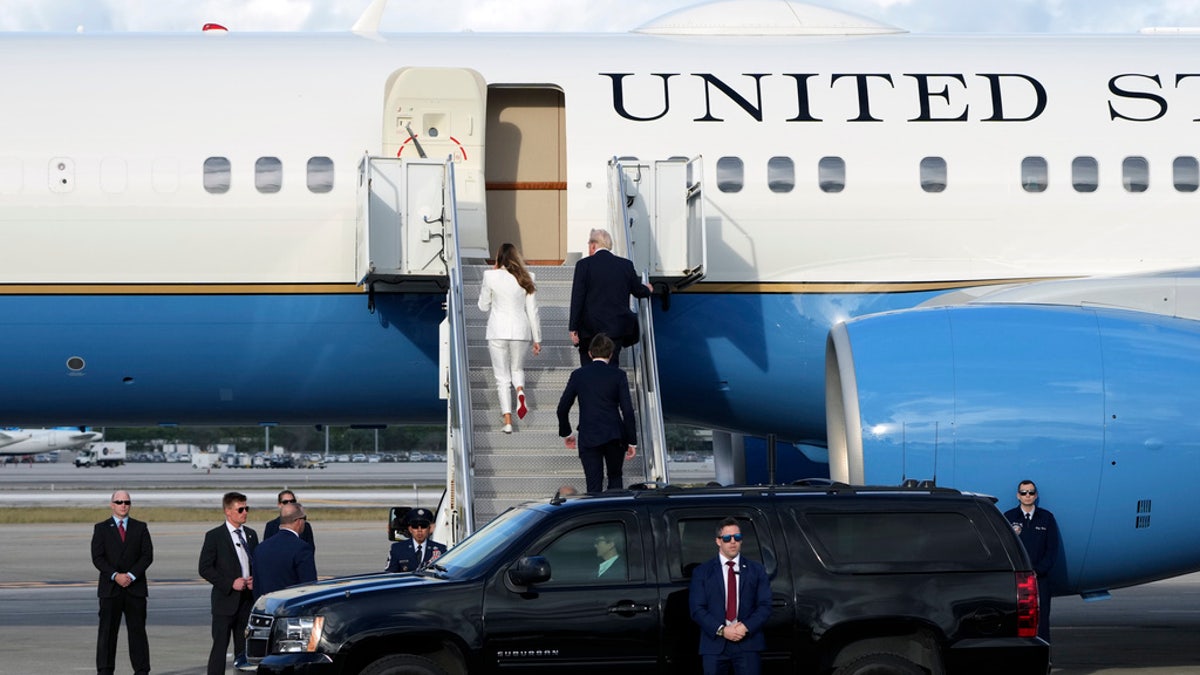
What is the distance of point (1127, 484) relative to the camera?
11.9 metres

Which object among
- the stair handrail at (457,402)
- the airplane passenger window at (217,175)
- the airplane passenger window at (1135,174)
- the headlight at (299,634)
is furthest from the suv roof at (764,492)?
the airplane passenger window at (1135,174)

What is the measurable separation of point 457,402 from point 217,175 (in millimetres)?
3183

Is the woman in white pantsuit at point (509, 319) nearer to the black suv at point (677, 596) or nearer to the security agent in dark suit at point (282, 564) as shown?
the security agent in dark suit at point (282, 564)

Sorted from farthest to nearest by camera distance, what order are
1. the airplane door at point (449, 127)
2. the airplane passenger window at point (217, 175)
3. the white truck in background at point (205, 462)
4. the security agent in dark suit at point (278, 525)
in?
the white truck in background at point (205, 462) → the airplane door at point (449, 127) → the airplane passenger window at point (217, 175) → the security agent in dark suit at point (278, 525)

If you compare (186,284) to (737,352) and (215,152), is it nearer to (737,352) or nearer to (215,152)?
(215,152)

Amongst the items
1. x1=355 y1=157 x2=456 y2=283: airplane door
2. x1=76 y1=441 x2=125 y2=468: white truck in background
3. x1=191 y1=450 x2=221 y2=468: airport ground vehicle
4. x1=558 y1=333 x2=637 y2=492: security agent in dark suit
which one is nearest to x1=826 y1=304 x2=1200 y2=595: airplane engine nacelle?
x1=558 y1=333 x2=637 y2=492: security agent in dark suit

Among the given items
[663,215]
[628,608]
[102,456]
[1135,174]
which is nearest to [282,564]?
[628,608]

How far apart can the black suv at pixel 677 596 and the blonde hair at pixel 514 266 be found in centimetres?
323

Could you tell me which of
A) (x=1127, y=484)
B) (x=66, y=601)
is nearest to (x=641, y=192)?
(x=1127, y=484)

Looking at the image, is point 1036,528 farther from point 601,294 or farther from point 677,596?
point 601,294

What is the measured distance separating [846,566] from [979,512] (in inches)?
36.9

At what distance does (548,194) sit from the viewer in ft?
48.3

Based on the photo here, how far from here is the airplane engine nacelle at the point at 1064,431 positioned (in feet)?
39.0

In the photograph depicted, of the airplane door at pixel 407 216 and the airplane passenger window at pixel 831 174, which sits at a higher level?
the airplane passenger window at pixel 831 174
